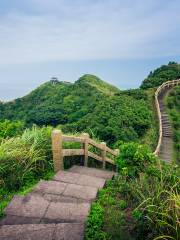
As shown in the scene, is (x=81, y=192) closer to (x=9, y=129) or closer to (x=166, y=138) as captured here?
(x=9, y=129)

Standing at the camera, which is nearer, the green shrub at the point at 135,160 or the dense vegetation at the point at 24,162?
the dense vegetation at the point at 24,162

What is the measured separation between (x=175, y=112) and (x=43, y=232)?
98.5ft

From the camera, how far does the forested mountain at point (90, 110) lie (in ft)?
93.5

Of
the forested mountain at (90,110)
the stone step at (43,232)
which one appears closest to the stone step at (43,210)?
the stone step at (43,232)

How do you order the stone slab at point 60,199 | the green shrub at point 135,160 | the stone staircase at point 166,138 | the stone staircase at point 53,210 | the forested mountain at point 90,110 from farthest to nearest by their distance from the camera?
the forested mountain at point 90,110 → the stone staircase at point 166,138 → the green shrub at point 135,160 → the stone slab at point 60,199 → the stone staircase at point 53,210

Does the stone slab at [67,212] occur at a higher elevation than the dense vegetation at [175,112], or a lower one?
lower

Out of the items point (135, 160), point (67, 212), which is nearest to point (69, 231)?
point (67, 212)

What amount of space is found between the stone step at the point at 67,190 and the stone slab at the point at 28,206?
475mm

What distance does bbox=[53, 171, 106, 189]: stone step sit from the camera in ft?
22.5

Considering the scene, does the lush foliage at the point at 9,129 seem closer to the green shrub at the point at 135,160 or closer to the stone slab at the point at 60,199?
the green shrub at the point at 135,160

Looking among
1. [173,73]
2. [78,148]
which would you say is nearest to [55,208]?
[78,148]

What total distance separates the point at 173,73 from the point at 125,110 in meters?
21.4

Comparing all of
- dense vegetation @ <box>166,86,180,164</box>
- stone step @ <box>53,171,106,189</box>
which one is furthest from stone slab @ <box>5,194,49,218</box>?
dense vegetation @ <box>166,86,180,164</box>

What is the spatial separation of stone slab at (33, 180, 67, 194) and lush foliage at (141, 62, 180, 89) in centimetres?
3806
